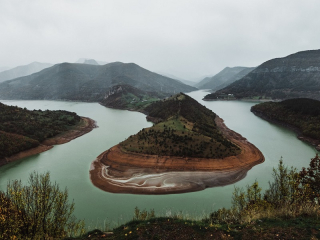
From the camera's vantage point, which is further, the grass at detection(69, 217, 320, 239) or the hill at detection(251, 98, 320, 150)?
the hill at detection(251, 98, 320, 150)

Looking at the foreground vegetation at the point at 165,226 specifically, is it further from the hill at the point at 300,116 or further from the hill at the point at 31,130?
the hill at the point at 300,116

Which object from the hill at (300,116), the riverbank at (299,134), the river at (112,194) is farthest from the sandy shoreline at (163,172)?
the hill at (300,116)

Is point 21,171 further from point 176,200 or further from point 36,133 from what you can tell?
point 176,200

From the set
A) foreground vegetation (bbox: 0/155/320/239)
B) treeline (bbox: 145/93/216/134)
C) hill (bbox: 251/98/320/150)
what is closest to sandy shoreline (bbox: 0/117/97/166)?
treeline (bbox: 145/93/216/134)

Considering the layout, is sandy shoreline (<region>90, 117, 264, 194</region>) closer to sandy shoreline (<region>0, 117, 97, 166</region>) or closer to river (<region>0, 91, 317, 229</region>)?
river (<region>0, 91, 317, 229</region>)

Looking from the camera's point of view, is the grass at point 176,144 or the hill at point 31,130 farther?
the hill at point 31,130

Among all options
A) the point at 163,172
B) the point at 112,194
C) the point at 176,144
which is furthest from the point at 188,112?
the point at 112,194
